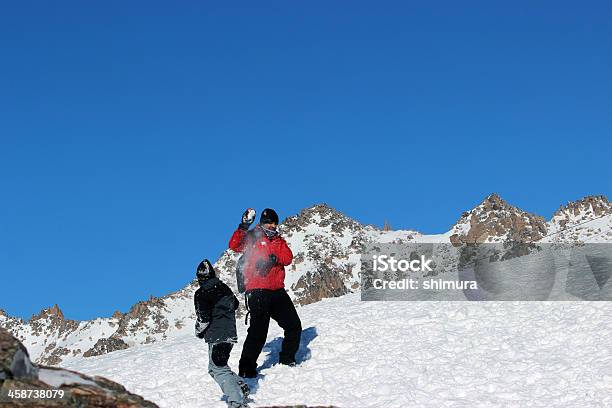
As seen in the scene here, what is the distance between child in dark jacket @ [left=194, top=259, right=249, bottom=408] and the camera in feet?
42.1

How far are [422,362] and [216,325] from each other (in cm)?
466

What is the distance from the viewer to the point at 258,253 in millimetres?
14781

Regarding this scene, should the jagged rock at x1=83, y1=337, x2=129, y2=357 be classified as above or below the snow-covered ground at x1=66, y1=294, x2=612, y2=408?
above

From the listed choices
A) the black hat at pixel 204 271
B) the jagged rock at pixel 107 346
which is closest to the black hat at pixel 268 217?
the black hat at pixel 204 271

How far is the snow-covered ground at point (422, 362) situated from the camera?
45.9 feet

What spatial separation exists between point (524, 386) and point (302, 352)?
15.0ft

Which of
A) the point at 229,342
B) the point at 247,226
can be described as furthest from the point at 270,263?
the point at 229,342

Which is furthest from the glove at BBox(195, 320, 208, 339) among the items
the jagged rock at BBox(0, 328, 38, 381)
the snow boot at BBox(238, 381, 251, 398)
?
the jagged rock at BBox(0, 328, 38, 381)

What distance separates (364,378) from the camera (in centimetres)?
1498

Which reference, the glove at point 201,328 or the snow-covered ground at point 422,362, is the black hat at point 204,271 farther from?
the snow-covered ground at point 422,362

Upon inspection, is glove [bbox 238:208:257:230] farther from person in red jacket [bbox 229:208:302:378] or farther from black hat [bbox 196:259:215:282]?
black hat [bbox 196:259:215:282]

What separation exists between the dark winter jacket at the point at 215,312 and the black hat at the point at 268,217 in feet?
7.03

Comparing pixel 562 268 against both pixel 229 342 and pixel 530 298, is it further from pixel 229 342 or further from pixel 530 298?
pixel 229 342

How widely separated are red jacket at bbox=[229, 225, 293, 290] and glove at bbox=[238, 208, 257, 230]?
4.3 inches
